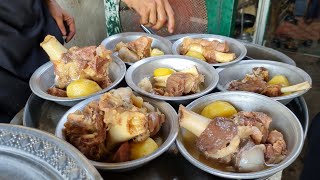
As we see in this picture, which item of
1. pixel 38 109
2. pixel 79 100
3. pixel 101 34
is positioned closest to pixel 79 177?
pixel 79 100

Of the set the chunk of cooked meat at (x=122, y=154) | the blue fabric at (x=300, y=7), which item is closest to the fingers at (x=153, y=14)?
the chunk of cooked meat at (x=122, y=154)

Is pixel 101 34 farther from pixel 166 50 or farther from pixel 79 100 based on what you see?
pixel 79 100

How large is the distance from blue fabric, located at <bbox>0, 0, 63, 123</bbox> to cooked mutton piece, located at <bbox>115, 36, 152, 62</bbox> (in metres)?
0.51

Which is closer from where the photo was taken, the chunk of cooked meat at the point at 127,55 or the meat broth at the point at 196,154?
the meat broth at the point at 196,154

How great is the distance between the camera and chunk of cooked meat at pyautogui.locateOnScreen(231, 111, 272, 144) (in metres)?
1.17

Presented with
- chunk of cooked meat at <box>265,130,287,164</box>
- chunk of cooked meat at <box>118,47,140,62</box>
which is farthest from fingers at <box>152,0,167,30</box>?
chunk of cooked meat at <box>265,130,287,164</box>

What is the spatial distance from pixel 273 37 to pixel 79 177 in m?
3.83

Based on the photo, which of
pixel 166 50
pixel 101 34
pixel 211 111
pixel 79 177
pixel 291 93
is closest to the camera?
pixel 79 177

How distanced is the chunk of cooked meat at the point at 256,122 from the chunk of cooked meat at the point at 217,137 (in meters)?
0.06

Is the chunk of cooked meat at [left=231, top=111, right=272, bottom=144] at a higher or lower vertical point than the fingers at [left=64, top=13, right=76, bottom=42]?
lower

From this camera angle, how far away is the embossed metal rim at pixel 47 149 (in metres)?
0.66

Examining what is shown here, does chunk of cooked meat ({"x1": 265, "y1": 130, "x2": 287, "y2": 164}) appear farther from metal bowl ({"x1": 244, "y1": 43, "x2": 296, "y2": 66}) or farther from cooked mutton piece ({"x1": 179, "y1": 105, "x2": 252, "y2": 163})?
metal bowl ({"x1": 244, "y1": 43, "x2": 296, "y2": 66})

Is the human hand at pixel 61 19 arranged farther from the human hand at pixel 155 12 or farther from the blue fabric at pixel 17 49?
the human hand at pixel 155 12

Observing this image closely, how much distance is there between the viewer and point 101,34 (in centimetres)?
398
